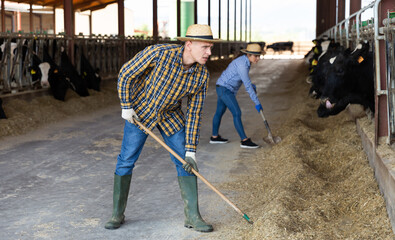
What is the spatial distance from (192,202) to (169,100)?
81cm

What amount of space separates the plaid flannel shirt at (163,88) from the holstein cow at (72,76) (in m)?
8.29

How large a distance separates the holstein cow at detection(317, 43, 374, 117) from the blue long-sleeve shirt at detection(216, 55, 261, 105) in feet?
3.56

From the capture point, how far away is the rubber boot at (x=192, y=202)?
422 centimetres

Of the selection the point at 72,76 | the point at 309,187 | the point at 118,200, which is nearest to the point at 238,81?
the point at 309,187

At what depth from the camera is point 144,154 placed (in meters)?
7.16

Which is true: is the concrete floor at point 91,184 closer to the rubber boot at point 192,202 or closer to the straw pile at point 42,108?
the rubber boot at point 192,202

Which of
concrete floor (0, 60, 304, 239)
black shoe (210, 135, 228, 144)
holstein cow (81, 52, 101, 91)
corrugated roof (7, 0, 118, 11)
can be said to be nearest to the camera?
concrete floor (0, 60, 304, 239)

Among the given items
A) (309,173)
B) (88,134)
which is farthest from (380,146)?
(88,134)

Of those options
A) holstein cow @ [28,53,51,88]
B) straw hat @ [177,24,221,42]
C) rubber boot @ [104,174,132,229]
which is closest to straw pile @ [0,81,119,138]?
holstein cow @ [28,53,51,88]

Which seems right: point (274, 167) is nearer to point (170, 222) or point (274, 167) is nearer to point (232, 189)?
point (232, 189)

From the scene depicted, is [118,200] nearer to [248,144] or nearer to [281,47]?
[248,144]

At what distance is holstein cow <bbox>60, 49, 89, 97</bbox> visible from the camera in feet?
40.1

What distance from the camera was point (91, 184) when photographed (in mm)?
5645

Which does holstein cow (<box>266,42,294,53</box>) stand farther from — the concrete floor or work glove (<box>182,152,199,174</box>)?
work glove (<box>182,152,199,174</box>)
